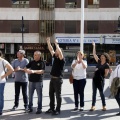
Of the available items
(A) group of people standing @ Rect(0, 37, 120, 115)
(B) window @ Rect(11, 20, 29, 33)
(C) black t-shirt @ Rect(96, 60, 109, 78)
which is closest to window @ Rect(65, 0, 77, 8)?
(B) window @ Rect(11, 20, 29, 33)

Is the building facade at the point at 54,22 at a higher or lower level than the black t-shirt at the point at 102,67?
higher

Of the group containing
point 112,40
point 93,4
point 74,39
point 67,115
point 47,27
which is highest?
point 93,4

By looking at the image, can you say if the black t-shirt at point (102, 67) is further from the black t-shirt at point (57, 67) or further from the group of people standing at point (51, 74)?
the black t-shirt at point (57, 67)

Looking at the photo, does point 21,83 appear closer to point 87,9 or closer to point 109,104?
point 109,104

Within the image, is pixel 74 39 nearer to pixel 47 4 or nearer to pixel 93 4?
pixel 93 4

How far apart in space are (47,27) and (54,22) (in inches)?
43.7

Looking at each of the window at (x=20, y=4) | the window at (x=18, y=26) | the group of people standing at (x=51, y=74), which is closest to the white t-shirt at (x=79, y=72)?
the group of people standing at (x=51, y=74)

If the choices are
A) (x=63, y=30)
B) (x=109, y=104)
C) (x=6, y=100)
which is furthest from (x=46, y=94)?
(x=63, y=30)

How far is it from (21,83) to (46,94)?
357 cm

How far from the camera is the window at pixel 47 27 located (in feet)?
117

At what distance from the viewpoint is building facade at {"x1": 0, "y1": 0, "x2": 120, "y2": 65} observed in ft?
116

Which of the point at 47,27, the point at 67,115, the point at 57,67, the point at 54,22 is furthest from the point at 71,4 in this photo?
the point at 67,115

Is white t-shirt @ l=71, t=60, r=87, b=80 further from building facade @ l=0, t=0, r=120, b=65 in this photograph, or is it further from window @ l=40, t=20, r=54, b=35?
window @ l=40, t=20, r=54, b=35

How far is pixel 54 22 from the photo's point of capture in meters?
35.5
